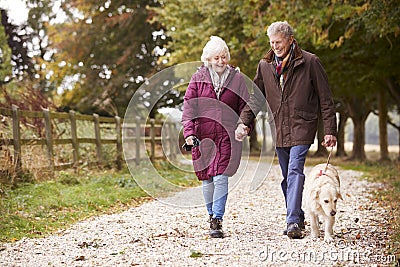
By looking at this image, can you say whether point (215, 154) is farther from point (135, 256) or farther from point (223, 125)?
point (135, 256)

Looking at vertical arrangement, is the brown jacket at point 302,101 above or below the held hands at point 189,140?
above

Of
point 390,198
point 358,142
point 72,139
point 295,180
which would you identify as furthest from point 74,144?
point 358,142

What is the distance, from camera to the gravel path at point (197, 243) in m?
5.18

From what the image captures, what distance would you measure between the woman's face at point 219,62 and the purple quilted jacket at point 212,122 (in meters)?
0.11

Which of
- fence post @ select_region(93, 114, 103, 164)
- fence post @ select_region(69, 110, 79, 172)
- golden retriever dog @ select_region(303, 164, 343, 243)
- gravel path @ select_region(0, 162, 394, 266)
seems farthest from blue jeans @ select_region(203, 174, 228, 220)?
fence post @ select_region(93, 114, 103, 164)

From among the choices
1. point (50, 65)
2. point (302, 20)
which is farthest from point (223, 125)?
point (50, 65)

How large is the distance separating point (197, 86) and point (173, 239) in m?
1.62

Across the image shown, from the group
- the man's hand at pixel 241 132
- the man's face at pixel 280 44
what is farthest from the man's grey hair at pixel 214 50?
the man's hand at pixel 241 132

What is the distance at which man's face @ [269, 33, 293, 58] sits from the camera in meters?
6.14

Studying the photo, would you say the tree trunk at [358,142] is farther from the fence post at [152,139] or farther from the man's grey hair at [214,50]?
the man's grey hair at [214,50]

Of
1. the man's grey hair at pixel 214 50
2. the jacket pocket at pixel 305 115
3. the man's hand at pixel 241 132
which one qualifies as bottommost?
the man's hand at pixel 241 132

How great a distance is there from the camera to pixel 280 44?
6172mm

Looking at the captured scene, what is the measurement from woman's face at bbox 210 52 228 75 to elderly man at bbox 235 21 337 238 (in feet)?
1.63

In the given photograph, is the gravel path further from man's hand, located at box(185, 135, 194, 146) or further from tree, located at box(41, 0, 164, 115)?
tree, located at box(41, 0, 164, 115)
